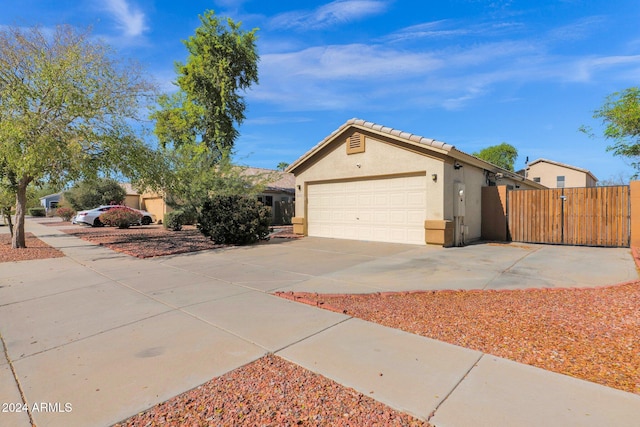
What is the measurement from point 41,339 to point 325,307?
3540mm

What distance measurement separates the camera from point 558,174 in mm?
36656

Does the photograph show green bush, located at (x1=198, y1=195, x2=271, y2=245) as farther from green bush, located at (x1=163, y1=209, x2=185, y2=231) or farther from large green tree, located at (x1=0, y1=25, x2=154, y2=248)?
green bush, located at (x1=163, y1=209, x2=185, y2=231)

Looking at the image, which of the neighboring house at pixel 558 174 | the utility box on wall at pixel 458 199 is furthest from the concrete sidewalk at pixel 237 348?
the neighboring house at pixel 558 174

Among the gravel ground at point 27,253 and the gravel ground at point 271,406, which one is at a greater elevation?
the gravel ground at point 27,253

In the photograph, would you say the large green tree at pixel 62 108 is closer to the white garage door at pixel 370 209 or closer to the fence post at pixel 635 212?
the white garage door at pixel 370 209

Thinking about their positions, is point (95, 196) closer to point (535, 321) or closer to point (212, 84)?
point (212, 84)

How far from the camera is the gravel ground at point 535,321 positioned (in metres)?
3.28

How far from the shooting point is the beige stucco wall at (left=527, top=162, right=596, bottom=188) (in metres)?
35.6

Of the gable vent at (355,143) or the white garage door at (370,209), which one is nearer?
the white garage door at (370,209)

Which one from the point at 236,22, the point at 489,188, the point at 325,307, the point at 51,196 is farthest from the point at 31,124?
the point at 51,196

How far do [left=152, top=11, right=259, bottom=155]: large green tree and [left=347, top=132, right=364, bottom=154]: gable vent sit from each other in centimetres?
1450

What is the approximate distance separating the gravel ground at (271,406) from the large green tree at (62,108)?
388 inches

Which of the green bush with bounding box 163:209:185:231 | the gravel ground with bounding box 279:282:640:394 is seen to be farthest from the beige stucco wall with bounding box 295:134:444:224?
the green bush with bounding box 163:209:185:231

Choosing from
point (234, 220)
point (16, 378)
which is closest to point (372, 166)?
point (234, 220)
